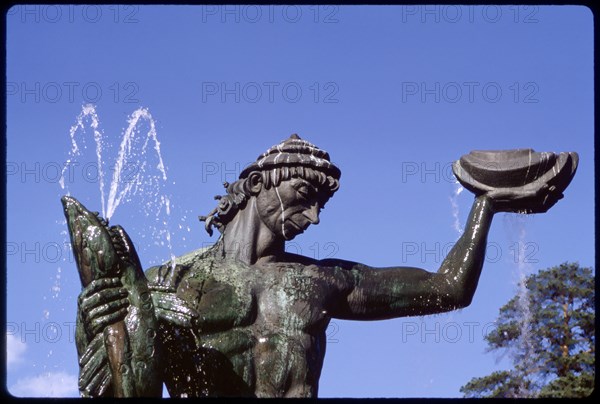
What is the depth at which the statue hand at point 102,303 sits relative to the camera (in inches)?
554

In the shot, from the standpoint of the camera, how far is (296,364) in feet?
47.8

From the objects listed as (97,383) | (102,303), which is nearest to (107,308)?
(102,303)

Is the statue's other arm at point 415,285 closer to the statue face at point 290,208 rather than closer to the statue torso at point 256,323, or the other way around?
the statue torso at point 256,323

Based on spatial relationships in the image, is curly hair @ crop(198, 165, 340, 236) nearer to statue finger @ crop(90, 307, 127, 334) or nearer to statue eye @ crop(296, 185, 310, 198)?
statue eye @ crop(296, 185, 310, 198)

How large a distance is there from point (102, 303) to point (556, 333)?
1186 centimetres

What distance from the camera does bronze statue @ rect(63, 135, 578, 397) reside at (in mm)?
14070

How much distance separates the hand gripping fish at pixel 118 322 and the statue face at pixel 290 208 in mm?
1243

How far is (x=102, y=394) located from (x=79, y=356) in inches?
19.5

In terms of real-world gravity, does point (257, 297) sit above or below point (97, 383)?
above

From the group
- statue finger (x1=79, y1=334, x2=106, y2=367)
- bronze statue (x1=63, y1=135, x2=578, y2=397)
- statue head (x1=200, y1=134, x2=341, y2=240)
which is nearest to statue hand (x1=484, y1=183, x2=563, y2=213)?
bronze statue (x1=63, y1=135, x2=578, y2=397)

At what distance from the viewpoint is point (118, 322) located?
46.1ft

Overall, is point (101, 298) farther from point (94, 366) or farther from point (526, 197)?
point (526, 197)

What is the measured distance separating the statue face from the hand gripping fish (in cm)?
124
